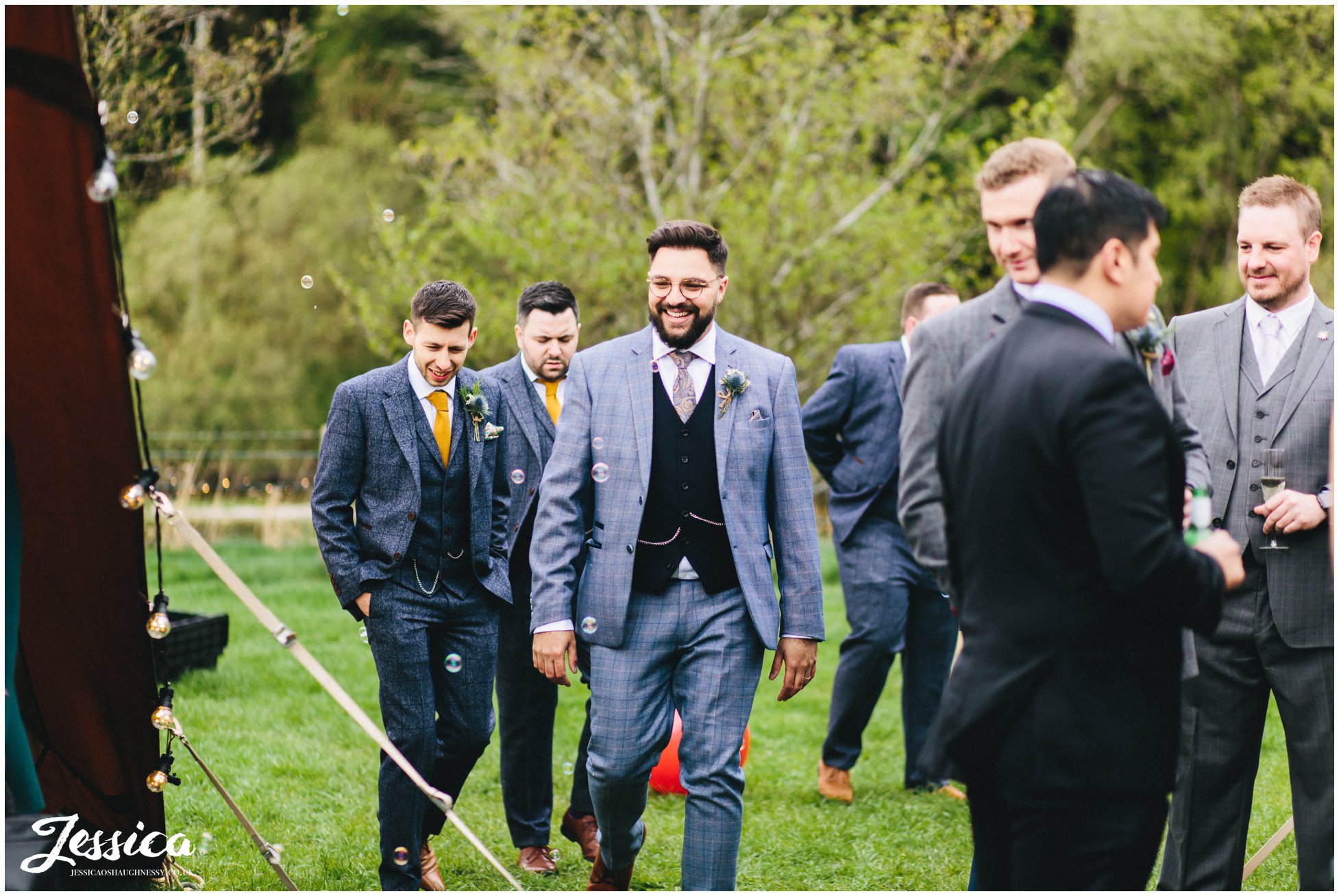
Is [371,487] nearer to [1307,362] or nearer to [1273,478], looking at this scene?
[1273,478]

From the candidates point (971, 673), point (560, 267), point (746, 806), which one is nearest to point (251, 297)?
point (560, 267)

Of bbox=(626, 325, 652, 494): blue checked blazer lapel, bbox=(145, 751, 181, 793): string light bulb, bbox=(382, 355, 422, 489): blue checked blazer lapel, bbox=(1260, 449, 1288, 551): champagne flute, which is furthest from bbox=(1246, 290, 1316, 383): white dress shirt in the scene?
bbox=(145, 751, 181, 793): string light bulb

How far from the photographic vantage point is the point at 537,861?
518 centimetres

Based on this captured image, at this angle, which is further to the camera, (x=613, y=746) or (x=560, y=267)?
(x=560, y=267)

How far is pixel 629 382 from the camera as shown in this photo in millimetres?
4191

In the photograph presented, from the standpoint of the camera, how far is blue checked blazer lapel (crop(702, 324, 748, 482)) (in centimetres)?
409

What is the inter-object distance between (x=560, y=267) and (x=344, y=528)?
9.65 meters

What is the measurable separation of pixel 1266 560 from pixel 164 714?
11.8ft

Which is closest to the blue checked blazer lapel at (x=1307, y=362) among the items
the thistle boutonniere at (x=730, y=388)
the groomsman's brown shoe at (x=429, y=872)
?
the thistle boutonniere at (x=730, y=388)

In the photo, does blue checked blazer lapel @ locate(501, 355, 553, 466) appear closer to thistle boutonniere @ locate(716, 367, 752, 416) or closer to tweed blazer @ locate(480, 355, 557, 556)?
tweed blazer @ locate(480, 355, 557, 556)

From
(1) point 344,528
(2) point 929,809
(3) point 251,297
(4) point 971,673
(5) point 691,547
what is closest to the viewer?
(4) point 971,673

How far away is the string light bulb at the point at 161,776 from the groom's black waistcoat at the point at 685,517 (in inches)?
65.3

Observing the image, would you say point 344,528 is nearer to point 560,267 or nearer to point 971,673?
point 971,673

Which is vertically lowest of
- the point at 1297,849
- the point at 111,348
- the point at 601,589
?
the point at 1297,849
